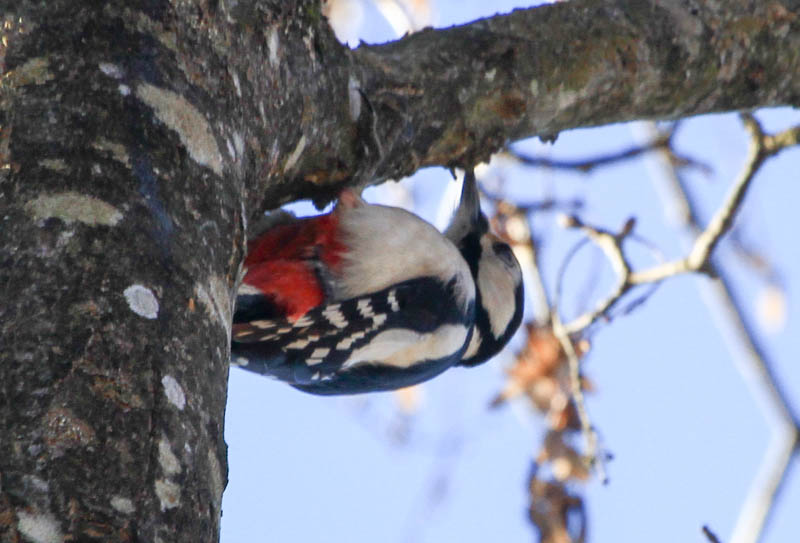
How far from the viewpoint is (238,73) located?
1.74 m

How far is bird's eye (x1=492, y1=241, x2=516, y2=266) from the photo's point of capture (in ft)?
11.1

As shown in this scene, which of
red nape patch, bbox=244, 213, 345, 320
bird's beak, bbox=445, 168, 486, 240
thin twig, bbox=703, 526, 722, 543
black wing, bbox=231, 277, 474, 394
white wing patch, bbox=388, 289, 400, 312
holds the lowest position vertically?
thin twig, bbox=703, 526, 722, 543

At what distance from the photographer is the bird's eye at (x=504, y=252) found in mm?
3398

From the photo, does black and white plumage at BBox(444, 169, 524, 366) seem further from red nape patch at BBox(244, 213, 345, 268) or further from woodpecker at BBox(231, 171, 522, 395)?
red nape patch at BBox(244, 213, 345, 268)

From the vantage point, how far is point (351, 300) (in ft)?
9.04

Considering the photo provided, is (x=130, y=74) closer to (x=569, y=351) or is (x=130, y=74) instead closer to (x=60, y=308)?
(x=60, y=308)

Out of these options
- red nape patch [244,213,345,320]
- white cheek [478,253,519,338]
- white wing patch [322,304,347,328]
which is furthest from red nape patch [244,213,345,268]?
white cheek [478,253,519,338]

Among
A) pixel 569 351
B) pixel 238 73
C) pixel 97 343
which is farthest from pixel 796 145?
pixel 97 343

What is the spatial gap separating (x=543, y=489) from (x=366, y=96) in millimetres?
1425

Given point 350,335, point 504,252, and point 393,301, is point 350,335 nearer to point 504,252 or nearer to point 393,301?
point 393,301

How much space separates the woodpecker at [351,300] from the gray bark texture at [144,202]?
1.22ft

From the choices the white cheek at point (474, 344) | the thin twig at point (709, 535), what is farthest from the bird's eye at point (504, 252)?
the thin twig at point (709, 535)

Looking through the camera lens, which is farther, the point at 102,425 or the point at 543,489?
the point at 543,489

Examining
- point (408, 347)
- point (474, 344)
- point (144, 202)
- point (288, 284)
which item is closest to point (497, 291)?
point (474, 344)
